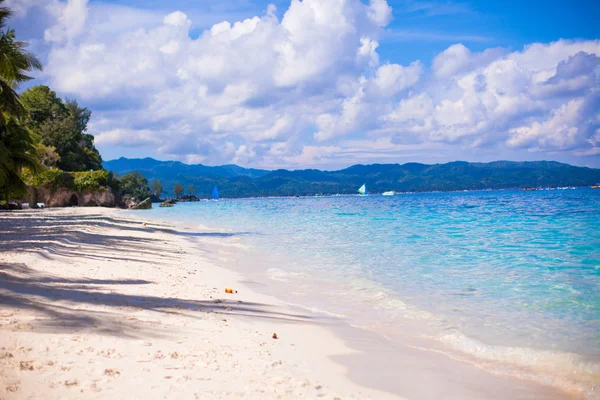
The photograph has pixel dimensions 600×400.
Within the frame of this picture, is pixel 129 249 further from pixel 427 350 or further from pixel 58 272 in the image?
pixel 427 350

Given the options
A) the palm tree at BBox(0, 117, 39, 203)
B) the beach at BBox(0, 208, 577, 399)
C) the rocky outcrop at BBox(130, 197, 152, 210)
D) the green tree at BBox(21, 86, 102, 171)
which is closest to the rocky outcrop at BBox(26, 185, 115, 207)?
the green tree at BBox(21, 86, 102, 171)

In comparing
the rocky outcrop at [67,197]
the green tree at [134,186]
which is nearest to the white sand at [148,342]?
the rocky outcrop at [67,197]

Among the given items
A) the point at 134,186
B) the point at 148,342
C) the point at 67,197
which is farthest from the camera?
the point at 134,186

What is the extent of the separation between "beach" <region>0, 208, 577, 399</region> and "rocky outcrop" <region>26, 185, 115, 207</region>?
2096 inches

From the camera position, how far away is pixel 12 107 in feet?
56.9

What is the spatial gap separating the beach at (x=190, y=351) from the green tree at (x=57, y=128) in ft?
182

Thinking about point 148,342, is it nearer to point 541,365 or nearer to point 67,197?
point 541,365

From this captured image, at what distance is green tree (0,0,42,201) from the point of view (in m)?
15.8

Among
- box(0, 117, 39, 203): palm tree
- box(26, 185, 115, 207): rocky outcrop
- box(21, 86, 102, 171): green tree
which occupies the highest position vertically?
box(21, 86, 102, 171): green tree

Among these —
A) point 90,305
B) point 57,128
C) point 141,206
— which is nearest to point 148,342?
point 90,305

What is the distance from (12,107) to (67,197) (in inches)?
1720

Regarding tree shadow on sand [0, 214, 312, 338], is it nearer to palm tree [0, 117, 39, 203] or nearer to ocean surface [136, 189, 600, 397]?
ocean surface [136, 189, 600, 397]

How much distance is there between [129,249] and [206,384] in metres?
12.0

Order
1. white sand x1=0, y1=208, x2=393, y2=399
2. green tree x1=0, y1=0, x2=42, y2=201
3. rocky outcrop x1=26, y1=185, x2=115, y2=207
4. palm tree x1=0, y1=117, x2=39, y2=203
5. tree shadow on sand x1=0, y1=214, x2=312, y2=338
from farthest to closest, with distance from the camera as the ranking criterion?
rocky outcrop x1=26, y1=185, x2=115, y2=207 → palm tree x1=0, y1=117, x2=39, y2=203 → green tree x1=0, y1=0, x2=42, y2=201 → tree shadow on sand x1=0, y1=214, x2=312, y2=338 → white sand x1=0, y1=208, x2=393, y2=399
